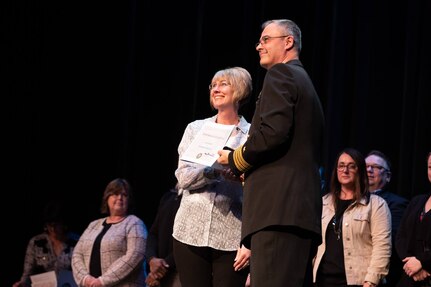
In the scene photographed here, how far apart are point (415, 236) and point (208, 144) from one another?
6.16ft

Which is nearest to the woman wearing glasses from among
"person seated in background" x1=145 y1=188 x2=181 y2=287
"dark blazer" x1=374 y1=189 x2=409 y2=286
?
"dark blazer" x1=374 y1=189 x2=409 y2=286

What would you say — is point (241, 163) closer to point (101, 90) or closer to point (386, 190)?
point (386, 190)

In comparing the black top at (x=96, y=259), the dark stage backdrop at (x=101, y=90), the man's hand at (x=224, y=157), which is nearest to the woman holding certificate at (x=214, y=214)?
the man's hand at (x=224, y=157)

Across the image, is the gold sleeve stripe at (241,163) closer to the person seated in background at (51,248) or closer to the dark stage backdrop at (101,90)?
the dark stage backdrop at (101,90)

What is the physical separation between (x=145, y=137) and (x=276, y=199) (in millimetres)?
4041

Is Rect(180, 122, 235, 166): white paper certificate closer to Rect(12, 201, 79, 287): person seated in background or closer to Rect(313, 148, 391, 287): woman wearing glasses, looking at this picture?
Rect(313, 148, 391, 287): woman wearing glasses

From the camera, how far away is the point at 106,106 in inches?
265

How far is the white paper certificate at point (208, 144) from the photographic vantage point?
297 cm

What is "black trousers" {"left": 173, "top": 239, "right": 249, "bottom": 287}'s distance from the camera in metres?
3.08

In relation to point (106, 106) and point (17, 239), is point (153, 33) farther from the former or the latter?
point (17, 239)

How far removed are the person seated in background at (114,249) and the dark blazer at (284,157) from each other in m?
2.53

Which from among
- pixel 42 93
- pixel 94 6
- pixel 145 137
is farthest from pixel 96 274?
pixel 94 6

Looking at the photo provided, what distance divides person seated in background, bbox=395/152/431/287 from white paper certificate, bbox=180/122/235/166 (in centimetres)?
175

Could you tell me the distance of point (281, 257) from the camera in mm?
2584
